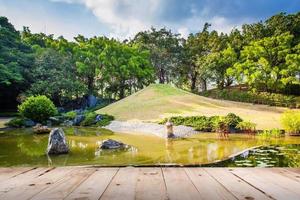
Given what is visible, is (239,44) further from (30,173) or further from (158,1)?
(30,173)

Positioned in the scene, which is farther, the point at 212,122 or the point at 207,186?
the point at 212,122

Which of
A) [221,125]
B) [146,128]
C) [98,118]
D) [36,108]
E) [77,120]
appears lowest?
[146,128]

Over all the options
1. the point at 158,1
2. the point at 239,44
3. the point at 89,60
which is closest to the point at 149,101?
the point at 89,60

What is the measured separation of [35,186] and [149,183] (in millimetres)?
892

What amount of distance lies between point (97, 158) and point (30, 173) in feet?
22.9

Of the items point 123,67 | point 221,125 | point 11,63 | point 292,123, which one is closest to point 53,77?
point 11,63

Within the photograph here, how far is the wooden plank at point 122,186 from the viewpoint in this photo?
2.11 metres

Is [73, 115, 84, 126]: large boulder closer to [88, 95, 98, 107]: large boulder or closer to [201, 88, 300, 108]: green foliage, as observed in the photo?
[88, 95, 98, 107]: large boulder

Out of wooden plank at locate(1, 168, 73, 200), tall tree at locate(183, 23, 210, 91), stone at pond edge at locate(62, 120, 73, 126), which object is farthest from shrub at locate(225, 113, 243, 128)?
tall tree at locate(183, 23, 210, 91)

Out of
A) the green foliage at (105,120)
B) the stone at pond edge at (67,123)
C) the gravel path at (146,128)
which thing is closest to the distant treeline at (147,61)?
the stone at pond edge at (67,123)

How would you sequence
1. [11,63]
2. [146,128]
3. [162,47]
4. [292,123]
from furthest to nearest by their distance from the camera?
[162,47]
[11,63]
[146,128]
[292,123]

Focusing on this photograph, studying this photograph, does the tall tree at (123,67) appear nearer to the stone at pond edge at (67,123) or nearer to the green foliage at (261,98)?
the green foliage at (261,98)

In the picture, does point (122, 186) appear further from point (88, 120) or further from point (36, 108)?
point (88, 120)

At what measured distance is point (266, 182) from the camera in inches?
101
